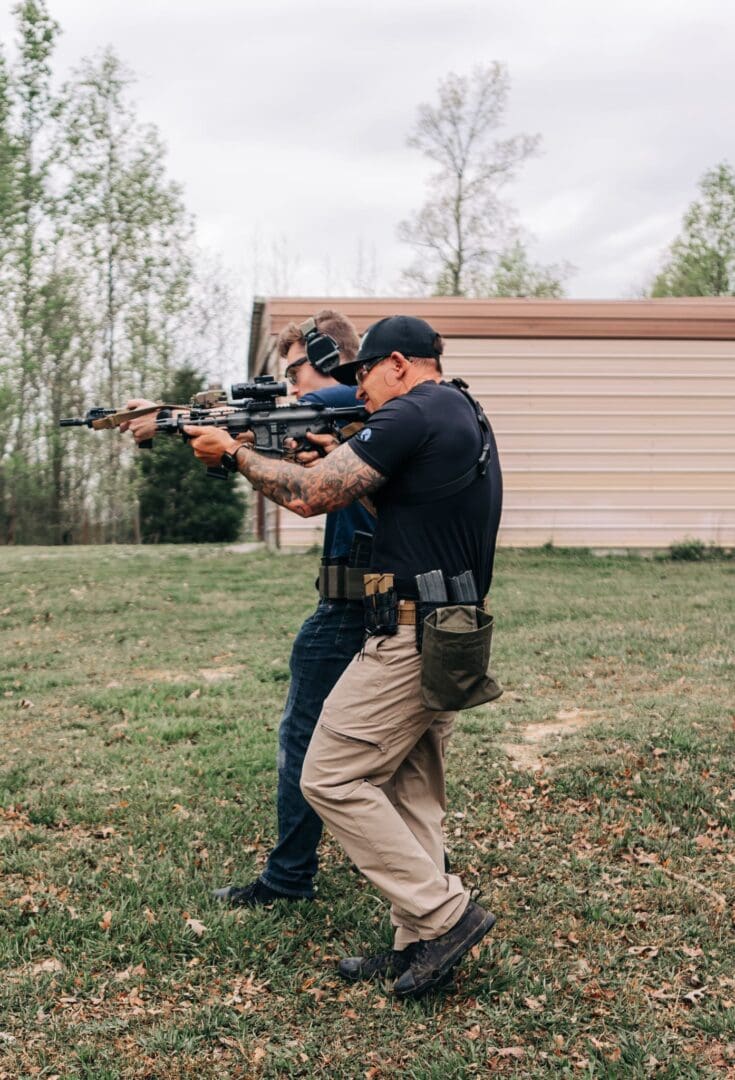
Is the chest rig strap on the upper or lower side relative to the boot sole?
upper

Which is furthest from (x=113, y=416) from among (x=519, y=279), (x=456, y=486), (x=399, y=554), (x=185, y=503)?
(x=519, y=279)

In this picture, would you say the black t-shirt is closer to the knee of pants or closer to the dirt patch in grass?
the knee of pants

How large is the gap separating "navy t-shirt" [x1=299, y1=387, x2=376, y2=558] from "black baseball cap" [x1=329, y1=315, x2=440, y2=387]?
40cm

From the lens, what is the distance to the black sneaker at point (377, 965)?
402 centimetres

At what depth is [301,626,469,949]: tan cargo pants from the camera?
3.77 m

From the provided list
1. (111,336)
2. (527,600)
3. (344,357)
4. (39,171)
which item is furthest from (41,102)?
(344,357)

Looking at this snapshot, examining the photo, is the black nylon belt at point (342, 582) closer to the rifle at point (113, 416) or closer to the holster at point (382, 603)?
the holster at point (382, 603)

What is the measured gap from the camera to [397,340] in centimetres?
387

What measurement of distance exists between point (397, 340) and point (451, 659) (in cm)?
118

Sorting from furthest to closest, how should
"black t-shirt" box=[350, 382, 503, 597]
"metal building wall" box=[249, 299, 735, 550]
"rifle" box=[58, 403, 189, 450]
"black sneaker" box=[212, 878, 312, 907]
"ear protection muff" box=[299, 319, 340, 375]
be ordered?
"metal building wall" box=[249, 299, 735, 550]
"black sneaker" box=[212, 878, 312, 907]
"ear protection muff" box=[299, 319, 340, 375]
"rifle" box=[58, 403, 189, 450]
"black t-shirt" box=[350, 382, 503, 597]

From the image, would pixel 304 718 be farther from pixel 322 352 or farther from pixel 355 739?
pixel 322 352

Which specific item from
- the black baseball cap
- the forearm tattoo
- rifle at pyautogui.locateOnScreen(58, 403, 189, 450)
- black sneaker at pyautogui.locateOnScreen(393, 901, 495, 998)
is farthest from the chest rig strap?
black sneaker at pyautogui.locateOnScreen(393, 901, 495, 998)

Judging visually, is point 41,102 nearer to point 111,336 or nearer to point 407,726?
point 111,336

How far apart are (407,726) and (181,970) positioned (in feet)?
4.53
